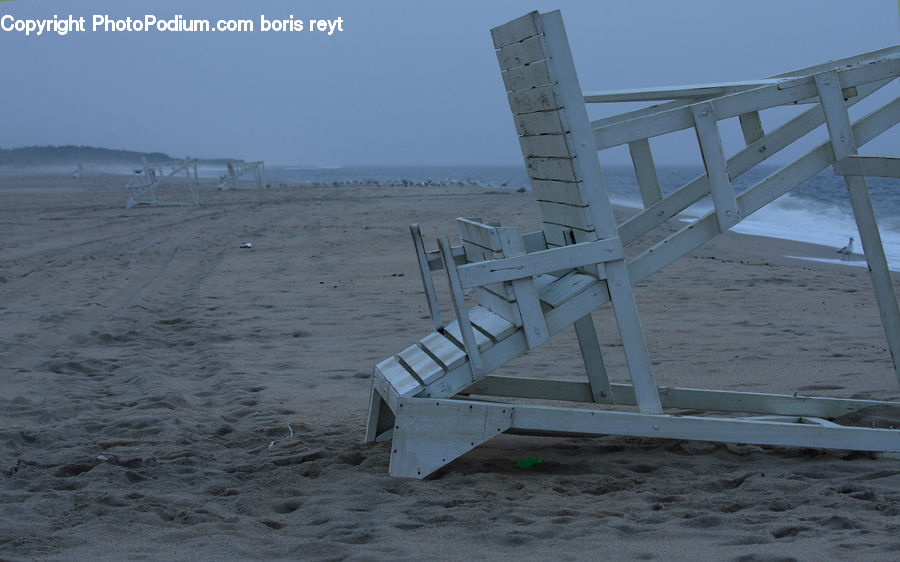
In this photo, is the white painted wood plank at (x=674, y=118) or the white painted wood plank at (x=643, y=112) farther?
the white painted wood plank at (x=643, y=112)

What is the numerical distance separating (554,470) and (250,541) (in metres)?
1.46

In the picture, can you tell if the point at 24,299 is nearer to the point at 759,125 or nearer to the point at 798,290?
the point at 759,125

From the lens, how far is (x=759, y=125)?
4.21 m

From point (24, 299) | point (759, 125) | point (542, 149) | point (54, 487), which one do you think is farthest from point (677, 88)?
point (24, 299)

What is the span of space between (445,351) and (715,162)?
4.87ft

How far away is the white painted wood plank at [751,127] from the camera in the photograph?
4199 mm

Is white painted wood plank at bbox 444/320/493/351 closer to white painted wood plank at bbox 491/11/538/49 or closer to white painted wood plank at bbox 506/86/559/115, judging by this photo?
white painted wood plank at bbox 506/86/559/115

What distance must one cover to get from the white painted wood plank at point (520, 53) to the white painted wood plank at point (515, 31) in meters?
0.02

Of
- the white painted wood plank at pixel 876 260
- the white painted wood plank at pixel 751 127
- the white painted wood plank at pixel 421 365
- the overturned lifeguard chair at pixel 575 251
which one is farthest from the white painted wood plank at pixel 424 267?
the white painted wood plank at pixel 876 260

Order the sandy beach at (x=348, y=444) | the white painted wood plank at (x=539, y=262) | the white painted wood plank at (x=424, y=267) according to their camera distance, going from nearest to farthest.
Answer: the sandy beach at (x=348, y=444) < the white painted wood plank at (x=539, y=262) < the white painted wood plank at (x=424, y=267)

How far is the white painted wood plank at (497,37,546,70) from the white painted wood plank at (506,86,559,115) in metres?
0.13

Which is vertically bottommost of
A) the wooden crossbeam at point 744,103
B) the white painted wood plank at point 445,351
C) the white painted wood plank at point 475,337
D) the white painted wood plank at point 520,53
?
the white painted wood plank at point 445,351

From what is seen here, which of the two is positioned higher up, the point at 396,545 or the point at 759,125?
the point at 759,125

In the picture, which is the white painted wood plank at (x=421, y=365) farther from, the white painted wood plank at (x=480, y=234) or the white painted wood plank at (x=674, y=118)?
the white painted wood plank at (x=674, y=118)
